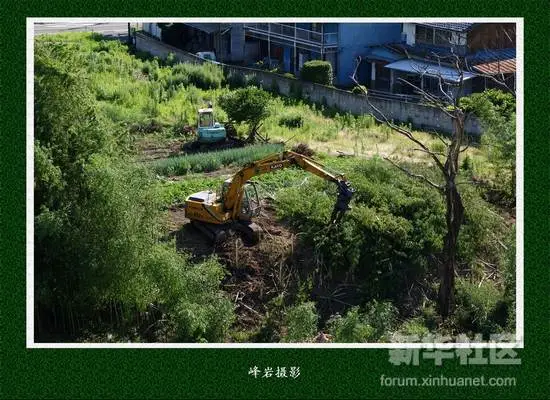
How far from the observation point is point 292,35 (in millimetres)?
37062

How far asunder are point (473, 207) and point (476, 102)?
354 centimetres

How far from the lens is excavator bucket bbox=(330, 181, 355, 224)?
19.2 meters

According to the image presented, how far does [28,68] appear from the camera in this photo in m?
15.1

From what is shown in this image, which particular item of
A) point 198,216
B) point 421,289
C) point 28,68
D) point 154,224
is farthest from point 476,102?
point 28,68

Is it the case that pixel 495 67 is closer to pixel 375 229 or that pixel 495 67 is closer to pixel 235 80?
pixel 235 80

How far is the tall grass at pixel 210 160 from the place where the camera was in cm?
2322

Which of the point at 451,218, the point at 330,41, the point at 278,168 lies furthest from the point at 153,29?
the point at 451,218

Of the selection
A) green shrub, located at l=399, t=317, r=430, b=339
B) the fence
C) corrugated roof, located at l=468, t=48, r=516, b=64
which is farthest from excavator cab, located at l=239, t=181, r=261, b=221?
corrugated roof, located at l=468, t=48, r=516, b=64

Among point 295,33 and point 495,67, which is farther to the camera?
point 295,33

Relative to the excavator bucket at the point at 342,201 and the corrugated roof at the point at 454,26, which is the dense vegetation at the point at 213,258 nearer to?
the excavator bucket at the point at 342,201

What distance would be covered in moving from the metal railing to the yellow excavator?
16.7m

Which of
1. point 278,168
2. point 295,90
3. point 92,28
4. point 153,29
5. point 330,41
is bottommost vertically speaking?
point 278,168

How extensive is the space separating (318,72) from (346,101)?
8.11ft

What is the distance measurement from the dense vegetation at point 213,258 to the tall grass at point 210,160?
5cm
